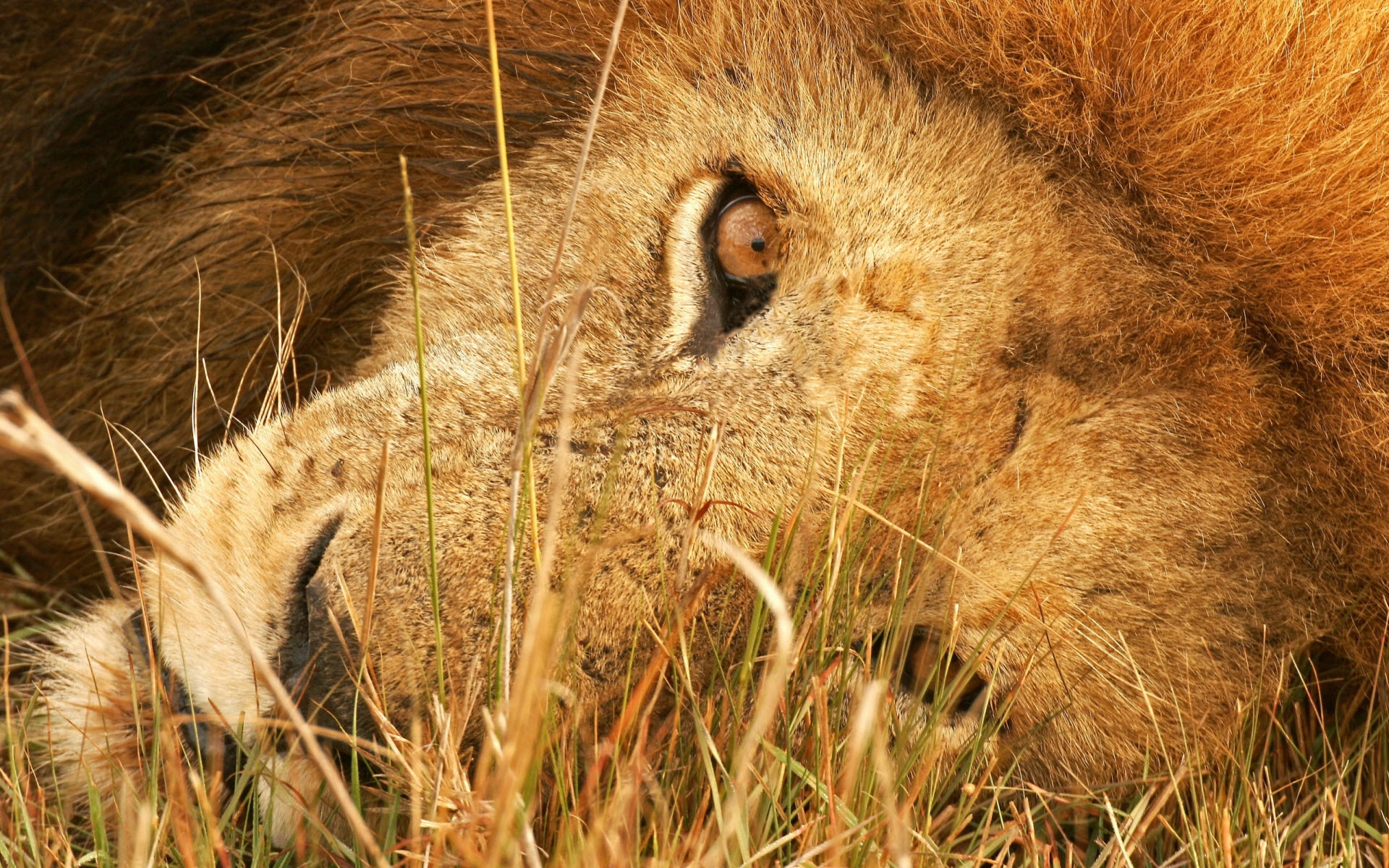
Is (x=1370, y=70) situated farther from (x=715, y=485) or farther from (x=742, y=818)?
(x=742, y=818)

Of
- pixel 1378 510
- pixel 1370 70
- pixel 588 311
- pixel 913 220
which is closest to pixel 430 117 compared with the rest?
pixel 588 311

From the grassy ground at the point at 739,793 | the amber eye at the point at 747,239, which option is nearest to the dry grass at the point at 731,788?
the grassy ground at the point at 739,793

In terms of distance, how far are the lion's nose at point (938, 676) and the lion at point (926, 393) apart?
14 millimetres

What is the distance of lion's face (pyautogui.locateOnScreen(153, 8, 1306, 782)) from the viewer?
6.15ft

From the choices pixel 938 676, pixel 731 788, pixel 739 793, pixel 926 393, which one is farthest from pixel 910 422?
pixel 739 793

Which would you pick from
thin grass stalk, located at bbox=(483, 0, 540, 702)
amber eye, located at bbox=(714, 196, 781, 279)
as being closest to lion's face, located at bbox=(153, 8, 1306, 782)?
amber eye, located at bbox=(714, 196, 781, 279)

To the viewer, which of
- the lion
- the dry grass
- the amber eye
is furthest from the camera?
the amber eye

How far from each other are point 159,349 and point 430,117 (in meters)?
0.75

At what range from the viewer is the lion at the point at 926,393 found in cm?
180

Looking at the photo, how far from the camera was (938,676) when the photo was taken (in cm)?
197

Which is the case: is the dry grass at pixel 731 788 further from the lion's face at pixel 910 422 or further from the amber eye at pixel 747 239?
the amber eye at pixel 747 239

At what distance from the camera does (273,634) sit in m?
1.72

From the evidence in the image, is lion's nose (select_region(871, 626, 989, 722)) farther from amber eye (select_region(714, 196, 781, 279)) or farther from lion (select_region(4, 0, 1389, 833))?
amber eye (select_region(714, 196, 781, 279))

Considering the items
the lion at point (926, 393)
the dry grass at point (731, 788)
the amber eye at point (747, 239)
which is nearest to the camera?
the dry grass at point (731, 788)
